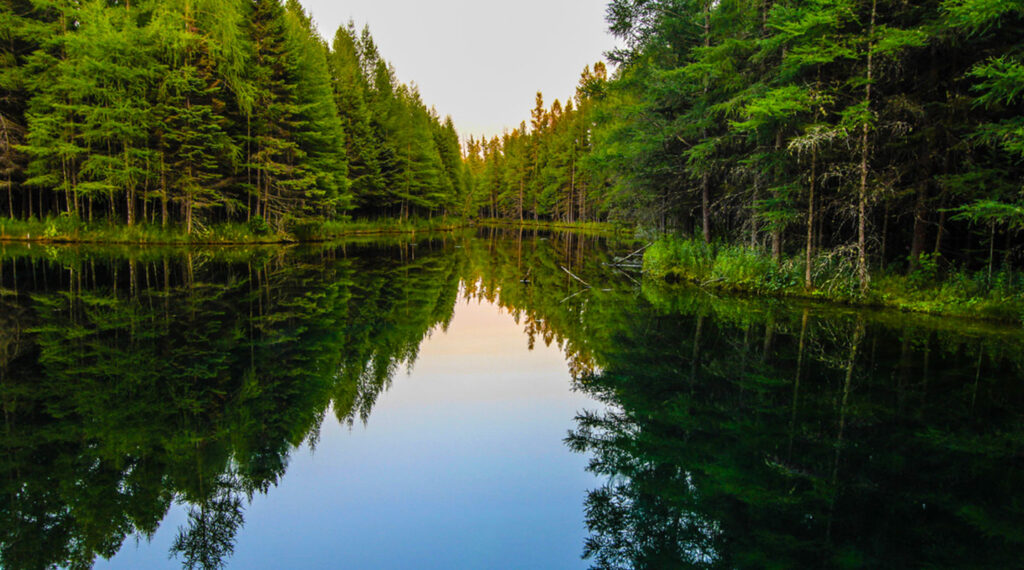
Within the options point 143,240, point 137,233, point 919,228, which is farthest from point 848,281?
point 137,233

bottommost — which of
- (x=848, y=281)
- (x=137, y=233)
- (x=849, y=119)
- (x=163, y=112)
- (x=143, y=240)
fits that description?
(x=848, y=281)

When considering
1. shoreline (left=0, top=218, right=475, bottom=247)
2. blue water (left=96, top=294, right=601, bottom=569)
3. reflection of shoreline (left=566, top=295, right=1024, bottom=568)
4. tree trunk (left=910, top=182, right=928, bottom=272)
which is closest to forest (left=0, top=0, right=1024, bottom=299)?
tree trunk (left=910, top=182, right=928, bottom=272)

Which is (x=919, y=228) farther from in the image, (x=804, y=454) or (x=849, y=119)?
(x=804, y=454)

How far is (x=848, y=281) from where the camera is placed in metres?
13.7

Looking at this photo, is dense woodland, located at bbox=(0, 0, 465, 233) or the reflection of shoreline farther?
dense woodland, located at bbox=(0, 0, 465, 233)

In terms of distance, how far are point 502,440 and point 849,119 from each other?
12.1 meters

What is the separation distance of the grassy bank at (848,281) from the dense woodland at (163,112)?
22095mm

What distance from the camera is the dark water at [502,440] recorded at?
12.1 feet

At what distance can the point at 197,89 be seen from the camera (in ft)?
84.9

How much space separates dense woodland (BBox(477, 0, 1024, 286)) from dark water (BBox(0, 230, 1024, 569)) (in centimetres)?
353

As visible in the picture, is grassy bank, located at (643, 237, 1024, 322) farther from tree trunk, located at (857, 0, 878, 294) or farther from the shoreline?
the shoreline

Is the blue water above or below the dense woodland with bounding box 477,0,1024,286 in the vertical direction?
below

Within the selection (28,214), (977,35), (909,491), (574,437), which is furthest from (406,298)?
(28,214)

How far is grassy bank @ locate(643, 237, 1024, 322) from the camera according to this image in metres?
11.6
